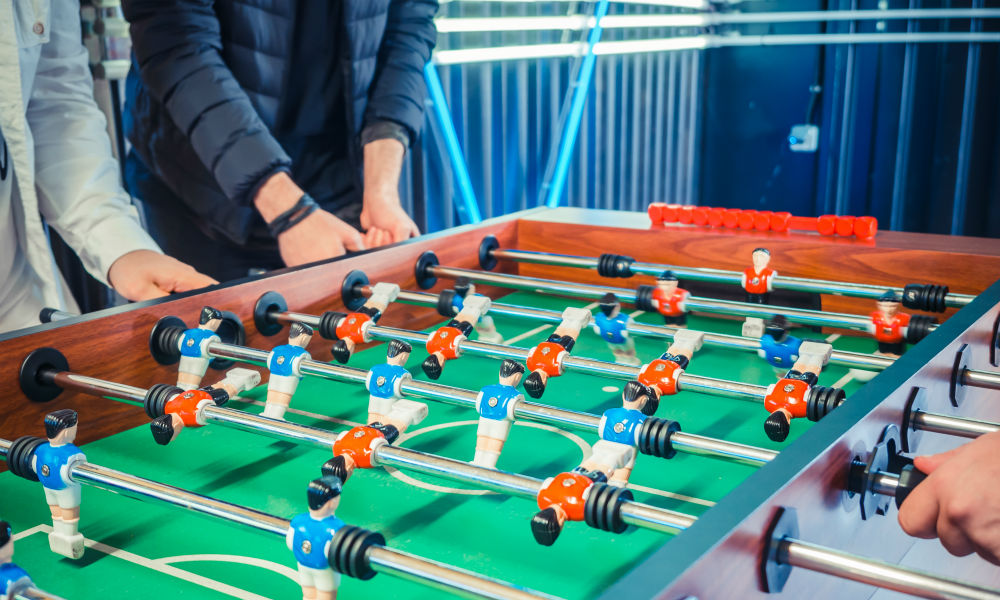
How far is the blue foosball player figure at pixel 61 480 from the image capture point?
0.86m

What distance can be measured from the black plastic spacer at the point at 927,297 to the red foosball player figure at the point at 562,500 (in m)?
0.87

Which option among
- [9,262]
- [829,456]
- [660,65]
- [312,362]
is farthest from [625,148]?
[829,456]

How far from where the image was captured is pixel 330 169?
8.25 ft

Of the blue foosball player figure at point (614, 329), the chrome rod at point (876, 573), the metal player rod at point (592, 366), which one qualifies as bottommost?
the blue foosball player figure at point (614, 329)

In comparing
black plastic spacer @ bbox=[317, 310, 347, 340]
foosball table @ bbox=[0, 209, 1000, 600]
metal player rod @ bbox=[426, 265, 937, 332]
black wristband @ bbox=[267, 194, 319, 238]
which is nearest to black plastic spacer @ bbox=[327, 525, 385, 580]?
foosball table @ bbox=[0, 209, 1000, 600]

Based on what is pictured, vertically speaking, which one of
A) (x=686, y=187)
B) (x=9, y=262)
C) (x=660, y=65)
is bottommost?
(x=686, y=187)

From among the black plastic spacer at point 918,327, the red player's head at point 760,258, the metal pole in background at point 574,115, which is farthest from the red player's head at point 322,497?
the metal pole in background at point 574,115

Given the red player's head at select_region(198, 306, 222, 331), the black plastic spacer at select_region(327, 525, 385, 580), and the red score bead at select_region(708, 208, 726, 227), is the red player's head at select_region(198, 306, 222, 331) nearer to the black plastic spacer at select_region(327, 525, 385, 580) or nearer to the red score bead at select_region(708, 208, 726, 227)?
the black plastic spacer at select_region(327, 525, 385, 580)

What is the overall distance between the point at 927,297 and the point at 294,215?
1291 millimetres

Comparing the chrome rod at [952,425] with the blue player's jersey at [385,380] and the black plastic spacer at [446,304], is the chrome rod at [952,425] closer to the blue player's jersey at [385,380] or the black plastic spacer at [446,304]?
the blue player's jersey at [385,380]

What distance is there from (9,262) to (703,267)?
4.61ft

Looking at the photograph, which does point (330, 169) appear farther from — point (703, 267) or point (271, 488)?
point (271, 488)

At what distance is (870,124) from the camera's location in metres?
5.17

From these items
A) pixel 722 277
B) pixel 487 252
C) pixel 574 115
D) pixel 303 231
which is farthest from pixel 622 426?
pixel 574 115
